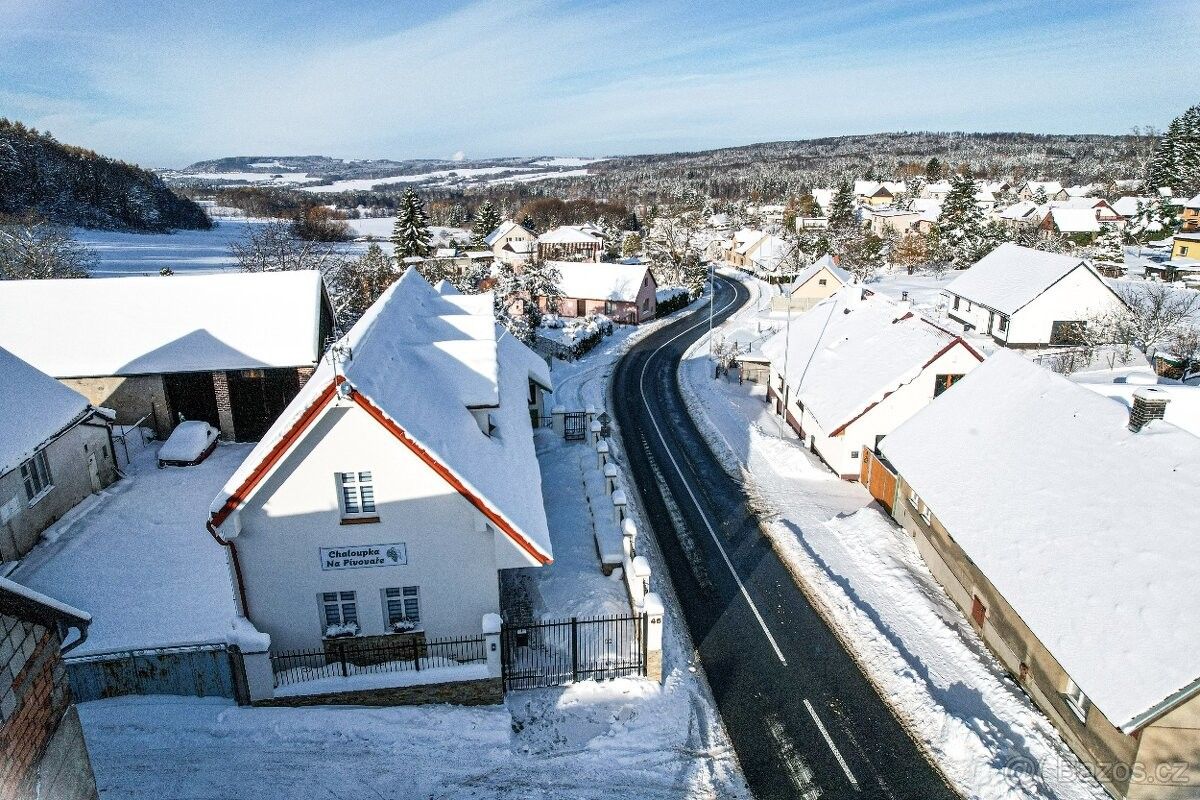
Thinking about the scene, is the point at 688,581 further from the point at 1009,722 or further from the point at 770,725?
the point at 1009,722

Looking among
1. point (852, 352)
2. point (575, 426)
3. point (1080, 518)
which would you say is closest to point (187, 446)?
point (575, 426)

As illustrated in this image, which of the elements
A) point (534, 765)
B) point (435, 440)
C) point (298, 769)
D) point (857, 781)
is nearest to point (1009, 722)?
point (857, 781)

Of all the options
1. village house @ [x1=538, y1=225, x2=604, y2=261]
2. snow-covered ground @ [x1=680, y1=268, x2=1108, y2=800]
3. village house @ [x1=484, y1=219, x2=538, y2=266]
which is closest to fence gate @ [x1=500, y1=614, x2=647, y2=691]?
snow-covered ground @ [x1=680, y1=268, x2=1108, y2=800]

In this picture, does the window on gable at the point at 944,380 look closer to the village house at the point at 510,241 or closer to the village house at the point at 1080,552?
the village house at the point at 1080,552

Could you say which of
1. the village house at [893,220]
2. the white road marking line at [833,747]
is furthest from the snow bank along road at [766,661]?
the village house at [893,220]

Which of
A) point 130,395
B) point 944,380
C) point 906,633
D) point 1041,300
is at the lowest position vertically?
point 906,633

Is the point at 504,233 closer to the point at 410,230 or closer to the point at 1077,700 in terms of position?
the point at 410,230
